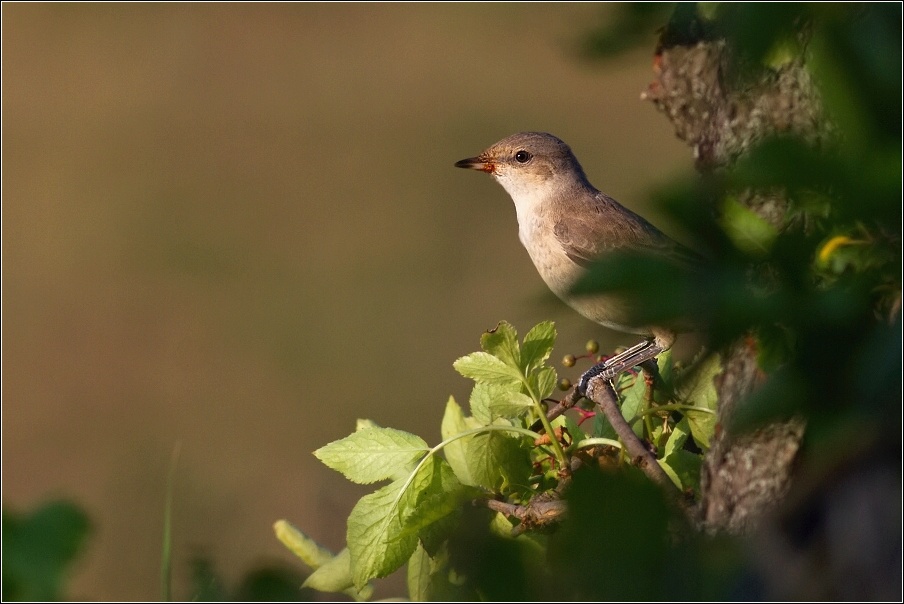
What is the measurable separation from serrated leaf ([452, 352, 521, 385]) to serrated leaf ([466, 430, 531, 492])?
118 millimetres

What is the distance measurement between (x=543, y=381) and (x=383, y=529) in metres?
0.41

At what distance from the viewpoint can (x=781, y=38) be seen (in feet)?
2.45

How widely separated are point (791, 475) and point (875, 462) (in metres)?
0.18

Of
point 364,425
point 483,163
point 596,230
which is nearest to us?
point 364,425

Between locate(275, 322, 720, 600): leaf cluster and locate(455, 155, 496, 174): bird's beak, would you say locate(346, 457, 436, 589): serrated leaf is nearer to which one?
locate(275, 322, 720, 600): leaf cluster

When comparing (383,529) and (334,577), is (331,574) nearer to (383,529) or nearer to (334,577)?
(334,577)

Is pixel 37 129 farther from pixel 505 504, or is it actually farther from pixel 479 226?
pixel 505 504

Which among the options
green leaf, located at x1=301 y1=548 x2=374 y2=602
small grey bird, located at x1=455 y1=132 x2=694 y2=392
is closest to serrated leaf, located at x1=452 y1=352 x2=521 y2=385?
green leaf, located at x1=301 y1=548 x2=374 y2=602

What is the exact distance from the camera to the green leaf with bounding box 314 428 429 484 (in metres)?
1.91

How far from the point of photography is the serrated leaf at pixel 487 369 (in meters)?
2.00

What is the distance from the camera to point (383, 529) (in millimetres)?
1828

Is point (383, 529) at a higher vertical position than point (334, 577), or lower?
higher

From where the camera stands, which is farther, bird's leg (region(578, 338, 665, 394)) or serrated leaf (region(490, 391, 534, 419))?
bird's leg (region(578, 338, 665, 394))

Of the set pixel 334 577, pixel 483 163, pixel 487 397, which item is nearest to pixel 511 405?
pixel 487 397
